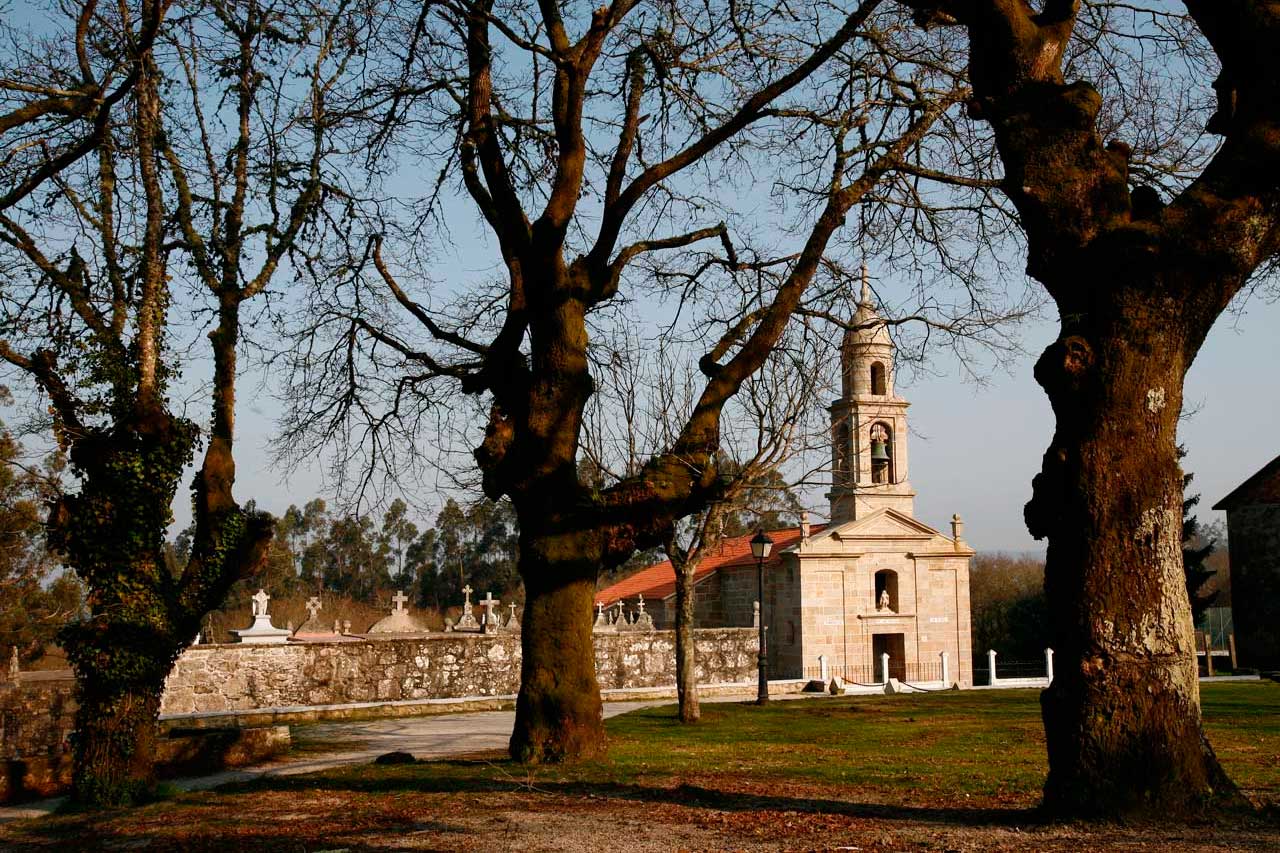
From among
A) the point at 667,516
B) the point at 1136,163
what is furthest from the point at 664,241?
the point at 1136,163

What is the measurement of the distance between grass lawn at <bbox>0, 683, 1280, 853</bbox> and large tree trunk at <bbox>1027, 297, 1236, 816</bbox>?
28cm

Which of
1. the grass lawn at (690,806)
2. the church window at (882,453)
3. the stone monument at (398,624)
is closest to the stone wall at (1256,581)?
the church window at (882,453)

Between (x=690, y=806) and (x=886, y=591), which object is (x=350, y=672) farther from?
(x=886, y=591)

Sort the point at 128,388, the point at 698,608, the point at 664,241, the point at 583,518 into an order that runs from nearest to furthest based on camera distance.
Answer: the point at 583,518 → the point at 128,388 → the point at 664,241 → the point at 698,608

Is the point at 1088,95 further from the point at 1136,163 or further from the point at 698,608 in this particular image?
the point at 698,608

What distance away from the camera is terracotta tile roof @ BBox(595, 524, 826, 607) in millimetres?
41125

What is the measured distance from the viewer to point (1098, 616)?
5676 mm

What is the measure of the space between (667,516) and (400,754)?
3.82 m

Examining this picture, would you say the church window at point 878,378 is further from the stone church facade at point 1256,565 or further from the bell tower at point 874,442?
the stone church facade at point 1256,565

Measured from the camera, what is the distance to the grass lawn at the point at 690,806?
5691mm

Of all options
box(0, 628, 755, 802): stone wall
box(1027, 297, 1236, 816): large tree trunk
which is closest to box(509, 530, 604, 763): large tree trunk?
box(1027, 297, 1236, 816): large tree trunk

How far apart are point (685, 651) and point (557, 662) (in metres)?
8.34

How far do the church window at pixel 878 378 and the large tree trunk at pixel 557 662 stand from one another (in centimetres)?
3003

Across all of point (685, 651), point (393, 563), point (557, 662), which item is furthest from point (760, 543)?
point (393, 563)
